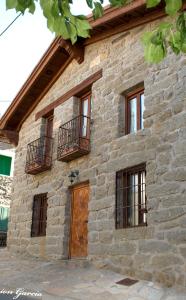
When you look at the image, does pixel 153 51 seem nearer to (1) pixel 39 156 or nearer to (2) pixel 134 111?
(2) pixel 134 111

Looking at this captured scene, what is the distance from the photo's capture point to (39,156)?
39.8ft

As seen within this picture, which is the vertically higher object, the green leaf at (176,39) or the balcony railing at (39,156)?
the balcony railing at (39,156)

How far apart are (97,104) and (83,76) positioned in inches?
54.2

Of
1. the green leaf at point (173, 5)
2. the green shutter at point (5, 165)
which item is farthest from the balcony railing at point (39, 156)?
the green leaf at point (173, 5)

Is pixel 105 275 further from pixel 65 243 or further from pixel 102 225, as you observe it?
pixel 65 243

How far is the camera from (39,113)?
13328 mm

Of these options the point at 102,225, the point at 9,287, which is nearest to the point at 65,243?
the point at 102,225

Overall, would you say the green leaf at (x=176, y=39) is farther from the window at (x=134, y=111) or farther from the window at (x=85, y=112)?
the window at (x=85, y=112)

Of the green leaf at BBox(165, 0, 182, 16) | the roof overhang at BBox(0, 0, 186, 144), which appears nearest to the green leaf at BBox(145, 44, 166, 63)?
the green leaf at BBox(165, 0, 182, 16)

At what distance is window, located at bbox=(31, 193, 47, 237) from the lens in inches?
467

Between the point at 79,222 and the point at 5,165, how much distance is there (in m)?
6.03

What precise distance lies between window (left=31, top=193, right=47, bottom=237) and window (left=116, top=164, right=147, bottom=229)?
3613mm

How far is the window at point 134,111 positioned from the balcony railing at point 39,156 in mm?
3277

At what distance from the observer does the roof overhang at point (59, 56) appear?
923 centimetres
